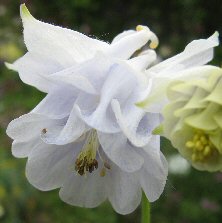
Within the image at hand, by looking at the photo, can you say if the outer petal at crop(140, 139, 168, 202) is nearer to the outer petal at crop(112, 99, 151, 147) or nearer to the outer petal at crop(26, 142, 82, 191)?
the outer petal at crop(112, 99, 151, 147)

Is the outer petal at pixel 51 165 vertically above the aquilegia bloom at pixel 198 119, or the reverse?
the aquilegia bloom at pixel 198 119

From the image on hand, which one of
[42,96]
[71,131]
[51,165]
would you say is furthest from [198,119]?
[42,96]

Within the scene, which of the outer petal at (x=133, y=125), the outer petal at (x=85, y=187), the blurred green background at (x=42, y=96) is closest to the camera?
the outer petal at (x=133, y=125)

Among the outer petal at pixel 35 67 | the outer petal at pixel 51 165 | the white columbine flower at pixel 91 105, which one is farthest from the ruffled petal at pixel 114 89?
the outer petal at pixel 51 165

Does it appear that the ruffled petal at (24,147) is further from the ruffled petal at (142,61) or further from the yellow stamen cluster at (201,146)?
the yellow stamen cluster at (201,146)

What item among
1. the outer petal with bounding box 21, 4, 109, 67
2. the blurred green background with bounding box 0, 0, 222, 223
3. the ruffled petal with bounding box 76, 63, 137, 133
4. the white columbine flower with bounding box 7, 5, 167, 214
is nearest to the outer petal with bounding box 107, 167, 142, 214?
the white columbine flower with bounding box 7, 5, 167, 214

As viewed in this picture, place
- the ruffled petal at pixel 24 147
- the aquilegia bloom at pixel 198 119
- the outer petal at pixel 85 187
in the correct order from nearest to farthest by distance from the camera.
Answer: the aquilegia bloom at pixel 198 119 < the ruffled petal at pixel 24 147 < the outer petal at pixel 85 187

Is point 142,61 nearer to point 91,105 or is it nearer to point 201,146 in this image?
point 91,105

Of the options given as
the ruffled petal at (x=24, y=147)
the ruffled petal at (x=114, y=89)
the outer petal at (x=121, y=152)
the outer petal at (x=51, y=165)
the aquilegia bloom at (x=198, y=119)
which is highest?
the aquilegia bloom at (x=198, y=119)
